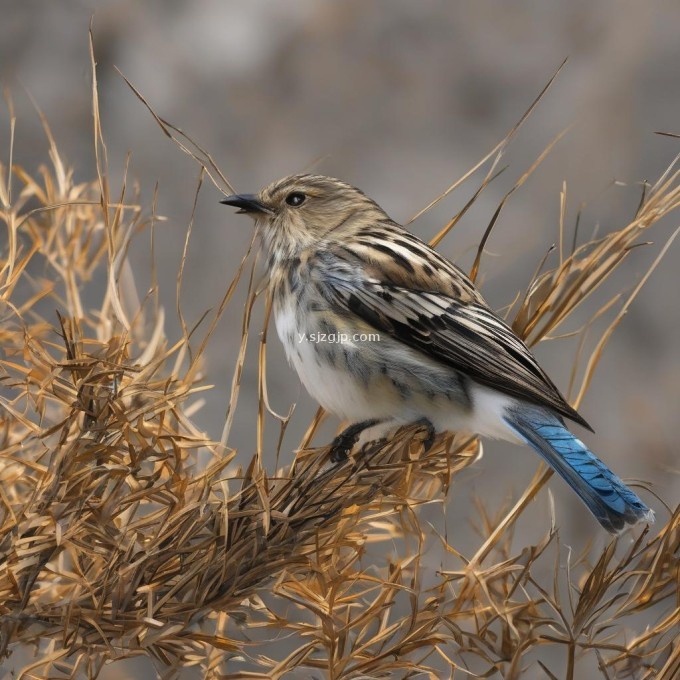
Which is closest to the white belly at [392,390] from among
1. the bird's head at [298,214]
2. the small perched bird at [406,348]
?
the small perched bird at [406,348]

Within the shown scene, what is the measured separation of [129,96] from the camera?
2846mm

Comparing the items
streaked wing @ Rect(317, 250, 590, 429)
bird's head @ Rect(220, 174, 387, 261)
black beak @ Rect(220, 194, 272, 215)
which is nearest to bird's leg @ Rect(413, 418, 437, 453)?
streaked wing @ Rect(317, 250, 590, 429)

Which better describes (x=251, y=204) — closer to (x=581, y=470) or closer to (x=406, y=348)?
(x=406, y=348)

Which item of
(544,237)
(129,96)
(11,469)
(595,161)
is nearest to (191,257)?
(129,96)

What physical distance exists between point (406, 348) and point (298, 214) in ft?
1.30

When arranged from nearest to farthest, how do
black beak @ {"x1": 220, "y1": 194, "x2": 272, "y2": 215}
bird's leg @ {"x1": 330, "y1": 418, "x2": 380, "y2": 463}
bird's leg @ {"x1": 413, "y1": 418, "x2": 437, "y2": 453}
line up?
bird's leg @ {"x1": 330, "y1": 418, "x2": 380, "y2": 463} → bird's leg @ {"x1": 413, "y1": 418, "x2": 437, "y2": 453} → black beak @ {"x1": 220, "y1": 194, "x2": 272, "y2": 215}

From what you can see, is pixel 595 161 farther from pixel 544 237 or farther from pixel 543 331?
pixel 543 331

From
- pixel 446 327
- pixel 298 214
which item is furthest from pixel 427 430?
pixel 298 214

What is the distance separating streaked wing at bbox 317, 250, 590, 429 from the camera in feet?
5.56

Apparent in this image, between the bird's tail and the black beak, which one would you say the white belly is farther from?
the black beak

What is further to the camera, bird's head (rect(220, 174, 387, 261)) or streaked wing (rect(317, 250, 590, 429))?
bird's head (rect(220, 174, 387, 261))

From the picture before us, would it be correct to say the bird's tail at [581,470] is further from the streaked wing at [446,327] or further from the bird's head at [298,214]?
the bird's head at [298,214]

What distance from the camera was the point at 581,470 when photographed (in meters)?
1.54

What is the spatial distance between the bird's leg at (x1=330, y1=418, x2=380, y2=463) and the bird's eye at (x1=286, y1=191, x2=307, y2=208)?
0.51 meters
